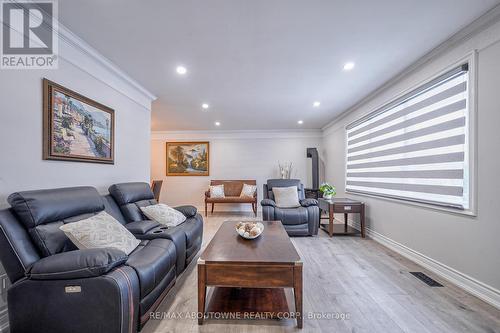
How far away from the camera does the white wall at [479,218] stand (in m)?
1.80

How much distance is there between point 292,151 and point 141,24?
518cm

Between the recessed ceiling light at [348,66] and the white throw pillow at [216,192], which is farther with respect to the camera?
the white throw pillow at [216,192]

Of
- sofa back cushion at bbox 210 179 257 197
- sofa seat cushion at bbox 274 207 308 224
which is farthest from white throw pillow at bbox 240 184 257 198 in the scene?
sofa seat cushion at bbox 274 207 308 224

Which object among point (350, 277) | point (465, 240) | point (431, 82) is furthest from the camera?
point (431, 82)

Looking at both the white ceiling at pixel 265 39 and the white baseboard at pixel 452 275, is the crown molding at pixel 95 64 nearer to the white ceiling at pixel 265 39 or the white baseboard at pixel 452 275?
the white ceiling at pixel 265 39

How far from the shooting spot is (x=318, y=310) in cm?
175

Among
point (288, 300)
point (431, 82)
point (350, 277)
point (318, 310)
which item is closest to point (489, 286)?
point (350, 277)

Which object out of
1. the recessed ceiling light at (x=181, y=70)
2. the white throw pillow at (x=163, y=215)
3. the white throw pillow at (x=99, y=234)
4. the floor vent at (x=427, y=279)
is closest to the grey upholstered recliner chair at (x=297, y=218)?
the floor vent at (x=427, y=279)

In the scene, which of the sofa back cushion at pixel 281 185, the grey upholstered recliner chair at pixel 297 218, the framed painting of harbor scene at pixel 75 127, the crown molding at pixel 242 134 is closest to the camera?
the framed painting of harbor scene at pixel 75 127

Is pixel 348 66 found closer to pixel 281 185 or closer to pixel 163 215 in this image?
pixel 281 185

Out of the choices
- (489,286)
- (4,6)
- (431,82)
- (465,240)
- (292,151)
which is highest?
(4,6)

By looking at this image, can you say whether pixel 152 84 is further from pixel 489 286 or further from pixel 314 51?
pixel 489 286

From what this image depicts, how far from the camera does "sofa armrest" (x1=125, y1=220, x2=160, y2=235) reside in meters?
2.18

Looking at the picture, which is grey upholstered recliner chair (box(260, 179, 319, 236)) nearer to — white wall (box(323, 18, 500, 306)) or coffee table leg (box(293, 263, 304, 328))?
white wall (box(323, 18, 500, 306))
